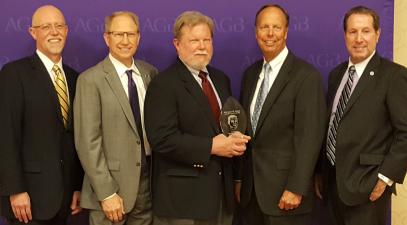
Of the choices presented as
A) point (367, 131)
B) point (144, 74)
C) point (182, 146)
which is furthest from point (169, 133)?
point (367, 131)

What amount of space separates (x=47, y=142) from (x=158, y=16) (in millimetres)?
1157

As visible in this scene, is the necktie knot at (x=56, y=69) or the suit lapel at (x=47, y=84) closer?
the suit lapel at (x=47, y=84)

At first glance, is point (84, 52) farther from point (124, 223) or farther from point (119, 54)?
point (124, 223)

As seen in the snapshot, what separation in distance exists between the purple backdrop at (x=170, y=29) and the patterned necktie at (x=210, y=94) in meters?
0.72

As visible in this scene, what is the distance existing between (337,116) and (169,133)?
875mm

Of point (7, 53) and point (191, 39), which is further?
point (7, 53)

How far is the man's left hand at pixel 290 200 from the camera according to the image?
2.38 m

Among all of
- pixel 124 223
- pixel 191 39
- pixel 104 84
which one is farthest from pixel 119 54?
pixel 124 223

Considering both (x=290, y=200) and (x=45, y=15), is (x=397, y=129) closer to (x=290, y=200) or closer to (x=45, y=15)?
(x=290, y=200)

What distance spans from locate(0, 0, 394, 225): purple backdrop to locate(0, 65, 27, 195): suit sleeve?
0.77m

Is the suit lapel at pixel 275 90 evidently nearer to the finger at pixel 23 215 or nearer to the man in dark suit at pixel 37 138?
the man in dark suit at pixel 37 138

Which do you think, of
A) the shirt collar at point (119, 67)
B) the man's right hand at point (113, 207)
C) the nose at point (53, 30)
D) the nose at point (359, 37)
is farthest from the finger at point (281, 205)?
the nose at point (53, 30)

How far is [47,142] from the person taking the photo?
2.46 metres

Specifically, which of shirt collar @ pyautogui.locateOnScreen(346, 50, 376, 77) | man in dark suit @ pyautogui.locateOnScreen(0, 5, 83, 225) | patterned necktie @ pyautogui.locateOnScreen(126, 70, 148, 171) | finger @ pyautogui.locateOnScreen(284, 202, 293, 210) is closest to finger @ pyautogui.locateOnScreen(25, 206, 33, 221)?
man in dark suit @ pyautogui.locateOnScreen(0, 5, 83, 225)
